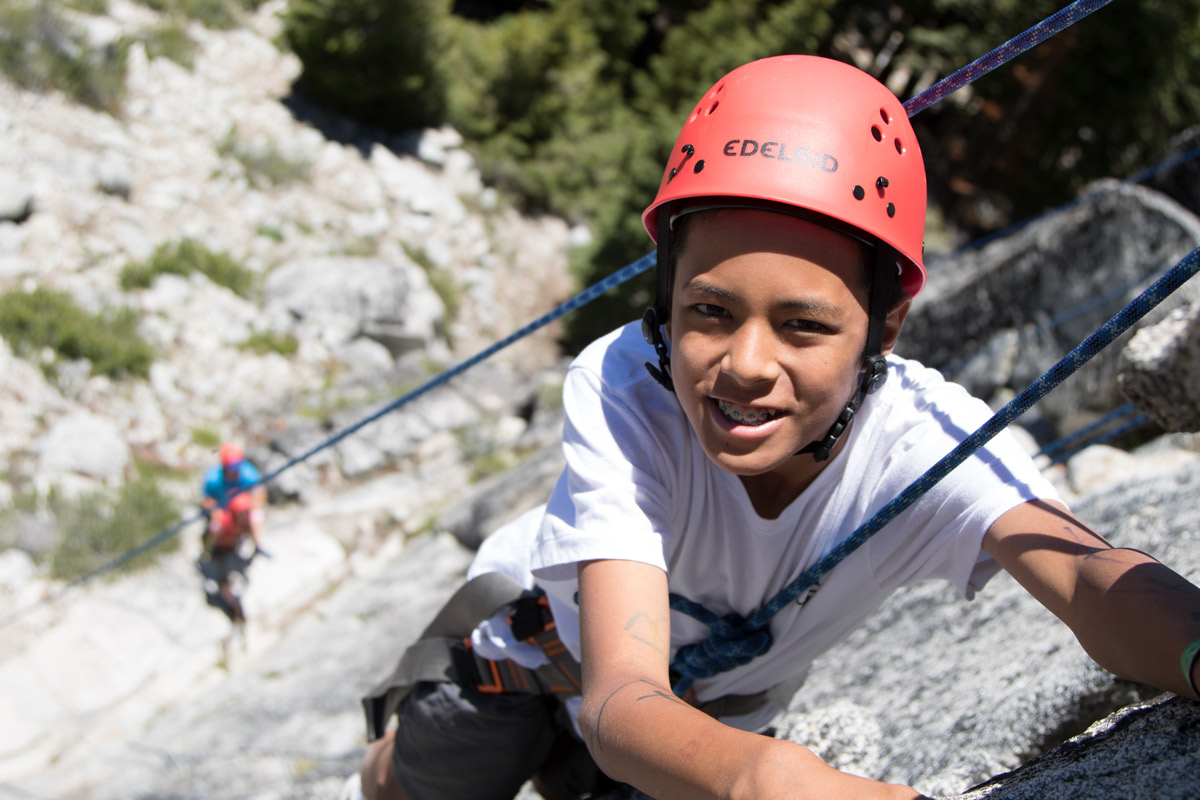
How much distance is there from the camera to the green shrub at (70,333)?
839 cm

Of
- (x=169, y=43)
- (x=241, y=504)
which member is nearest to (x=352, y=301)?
(x=241, y=504)

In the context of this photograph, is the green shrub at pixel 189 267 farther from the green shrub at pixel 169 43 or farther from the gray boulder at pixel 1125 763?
the gray boulder at pixel 1125 763

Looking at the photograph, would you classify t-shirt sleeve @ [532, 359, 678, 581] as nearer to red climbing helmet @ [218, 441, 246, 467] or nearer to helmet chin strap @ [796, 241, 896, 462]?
helmet chin strap @ [796, 241, 896, 462]

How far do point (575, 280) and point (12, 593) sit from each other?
29.9 ft

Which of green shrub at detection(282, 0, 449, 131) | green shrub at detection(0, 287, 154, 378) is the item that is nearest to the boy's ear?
green shrub at detection(0, 287, 154, 378)

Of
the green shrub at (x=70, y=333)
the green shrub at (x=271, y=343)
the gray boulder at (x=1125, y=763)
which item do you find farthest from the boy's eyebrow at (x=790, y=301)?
the green shrub at (x=271, y=343)

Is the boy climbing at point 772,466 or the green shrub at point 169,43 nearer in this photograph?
the boy climbing at point 772,466

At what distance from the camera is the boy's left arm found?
1.05 meters

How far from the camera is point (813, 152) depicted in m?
1.27

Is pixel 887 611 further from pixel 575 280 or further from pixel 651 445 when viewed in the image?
pixel 575 280

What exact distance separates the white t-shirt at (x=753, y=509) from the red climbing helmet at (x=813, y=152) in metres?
0.25

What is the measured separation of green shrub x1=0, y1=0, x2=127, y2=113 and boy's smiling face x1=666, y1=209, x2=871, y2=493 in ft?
41.2

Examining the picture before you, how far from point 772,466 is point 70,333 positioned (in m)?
9.29

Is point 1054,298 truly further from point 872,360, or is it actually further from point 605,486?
point 605,486
